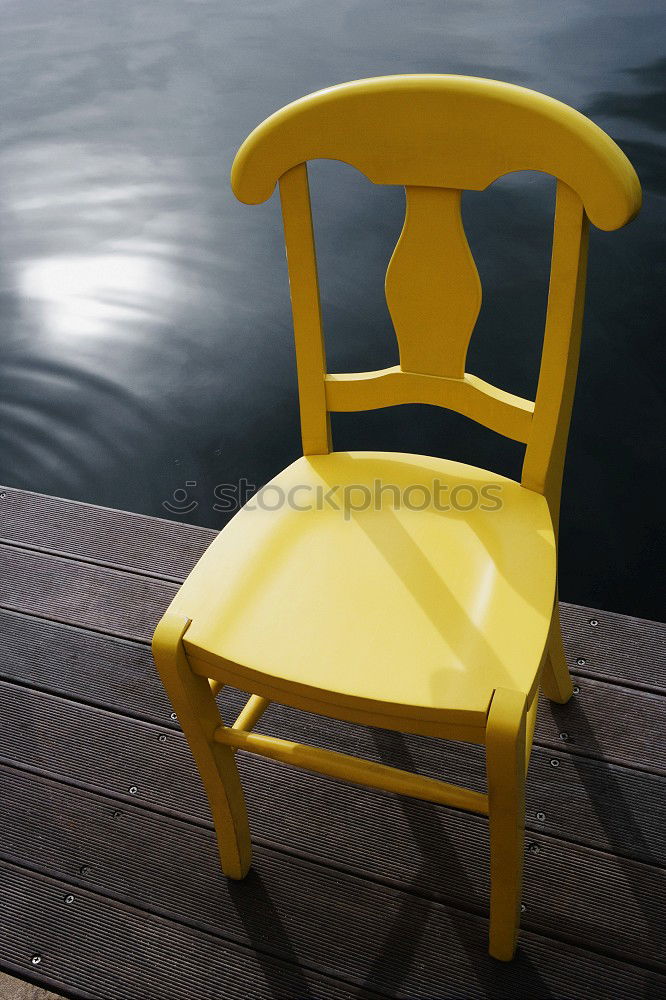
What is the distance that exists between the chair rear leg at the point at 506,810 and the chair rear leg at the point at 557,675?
1.16 ft

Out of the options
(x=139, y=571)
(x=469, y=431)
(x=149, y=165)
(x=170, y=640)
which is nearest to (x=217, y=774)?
(x=170, y=640)

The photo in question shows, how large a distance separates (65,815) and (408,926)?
0.55 meters

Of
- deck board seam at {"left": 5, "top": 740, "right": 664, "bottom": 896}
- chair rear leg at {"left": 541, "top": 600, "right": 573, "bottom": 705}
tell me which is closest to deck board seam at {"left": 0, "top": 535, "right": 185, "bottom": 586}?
deck board seam at {"left": 5, "top": 740, "right": 664, "bottom": 896}

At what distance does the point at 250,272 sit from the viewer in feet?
10.1

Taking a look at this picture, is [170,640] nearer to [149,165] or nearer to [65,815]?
[65,815]

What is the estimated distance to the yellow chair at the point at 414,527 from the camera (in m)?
1.01

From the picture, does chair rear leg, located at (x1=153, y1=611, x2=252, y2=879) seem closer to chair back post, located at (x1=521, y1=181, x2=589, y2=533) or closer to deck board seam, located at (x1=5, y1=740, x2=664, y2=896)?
deck board seam, located at (x1=5, y1=740, x2=664, y2=896)

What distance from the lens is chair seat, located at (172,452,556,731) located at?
40.3 inches

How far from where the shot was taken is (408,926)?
129cm

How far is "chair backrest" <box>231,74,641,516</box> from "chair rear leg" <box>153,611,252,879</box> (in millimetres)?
388

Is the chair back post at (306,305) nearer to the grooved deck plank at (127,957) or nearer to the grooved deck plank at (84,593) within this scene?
the grooved deck plank at (84,593)

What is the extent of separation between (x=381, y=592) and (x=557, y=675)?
1.57 feet

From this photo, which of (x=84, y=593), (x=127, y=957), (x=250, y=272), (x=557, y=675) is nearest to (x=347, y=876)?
(x=127, y=957)

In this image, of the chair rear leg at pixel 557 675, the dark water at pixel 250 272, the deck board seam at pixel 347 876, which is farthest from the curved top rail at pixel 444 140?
the dark water at pixel 250 272
